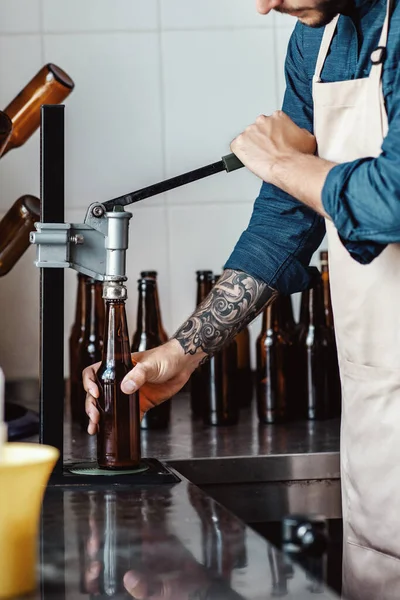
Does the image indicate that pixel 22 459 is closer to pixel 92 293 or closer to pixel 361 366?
pixel 361 366

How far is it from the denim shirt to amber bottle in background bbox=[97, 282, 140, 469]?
27 cm

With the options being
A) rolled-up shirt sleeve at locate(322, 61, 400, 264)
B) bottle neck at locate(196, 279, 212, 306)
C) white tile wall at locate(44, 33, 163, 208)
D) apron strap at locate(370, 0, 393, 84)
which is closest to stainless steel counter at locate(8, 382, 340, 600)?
rolled-up shirt sleeve at locate(322, 61, 400, 264)

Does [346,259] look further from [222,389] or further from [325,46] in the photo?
[222,389]

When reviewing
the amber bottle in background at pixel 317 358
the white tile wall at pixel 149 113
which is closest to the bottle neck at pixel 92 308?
the white tile wall at pixel 149 113

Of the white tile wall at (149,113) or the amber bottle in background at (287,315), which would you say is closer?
the amber bottle in background at (287,315)

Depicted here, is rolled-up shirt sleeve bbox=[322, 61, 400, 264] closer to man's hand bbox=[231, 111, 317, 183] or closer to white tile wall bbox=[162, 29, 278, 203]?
man's hand bbox=[231, 111, 317, 183]

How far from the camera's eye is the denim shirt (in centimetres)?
98

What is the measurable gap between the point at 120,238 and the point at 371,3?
45 cm

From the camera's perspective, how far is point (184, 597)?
65 centimetres

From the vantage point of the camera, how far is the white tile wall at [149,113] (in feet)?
6.47

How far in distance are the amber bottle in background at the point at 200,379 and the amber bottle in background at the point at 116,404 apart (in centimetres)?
64

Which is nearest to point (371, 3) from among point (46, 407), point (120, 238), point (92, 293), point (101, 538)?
point (120, 238)

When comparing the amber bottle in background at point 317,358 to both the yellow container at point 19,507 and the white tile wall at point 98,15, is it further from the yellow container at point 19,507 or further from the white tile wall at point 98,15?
the yellow container at point 19,507

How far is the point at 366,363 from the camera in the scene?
1.17 metres
